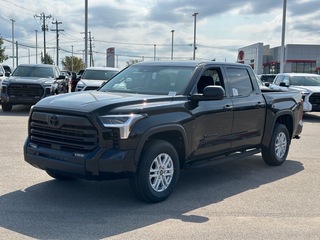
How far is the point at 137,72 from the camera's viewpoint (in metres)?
6.89

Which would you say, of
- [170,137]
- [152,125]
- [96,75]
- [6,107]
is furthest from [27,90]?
[152,125]

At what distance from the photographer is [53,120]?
5.39 m

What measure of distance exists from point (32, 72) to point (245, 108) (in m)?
12.3

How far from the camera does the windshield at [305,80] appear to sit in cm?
1770

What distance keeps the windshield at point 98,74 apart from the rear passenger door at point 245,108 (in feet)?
35.9

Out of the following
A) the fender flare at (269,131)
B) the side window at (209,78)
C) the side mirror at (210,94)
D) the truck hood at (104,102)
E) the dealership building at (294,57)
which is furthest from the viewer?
the dealership building at (294,57)

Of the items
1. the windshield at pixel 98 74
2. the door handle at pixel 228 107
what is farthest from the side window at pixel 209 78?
the windshield at pixel 98 74

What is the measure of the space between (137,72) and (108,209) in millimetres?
2405

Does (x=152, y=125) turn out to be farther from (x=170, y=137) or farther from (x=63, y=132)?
(x=63, y=132)

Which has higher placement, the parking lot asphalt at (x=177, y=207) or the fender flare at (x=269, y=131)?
the fender flare at (x=269, y=131)

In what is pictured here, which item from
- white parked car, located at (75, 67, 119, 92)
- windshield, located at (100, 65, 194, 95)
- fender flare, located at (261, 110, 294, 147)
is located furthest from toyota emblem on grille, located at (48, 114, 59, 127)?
white parked car, located at (75, 67, 119, 92)

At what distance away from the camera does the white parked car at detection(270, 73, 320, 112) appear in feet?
53.2

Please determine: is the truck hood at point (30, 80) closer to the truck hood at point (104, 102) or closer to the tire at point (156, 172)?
the truck hood at point (104, 102)

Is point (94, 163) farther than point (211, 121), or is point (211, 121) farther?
point (211, 121)
